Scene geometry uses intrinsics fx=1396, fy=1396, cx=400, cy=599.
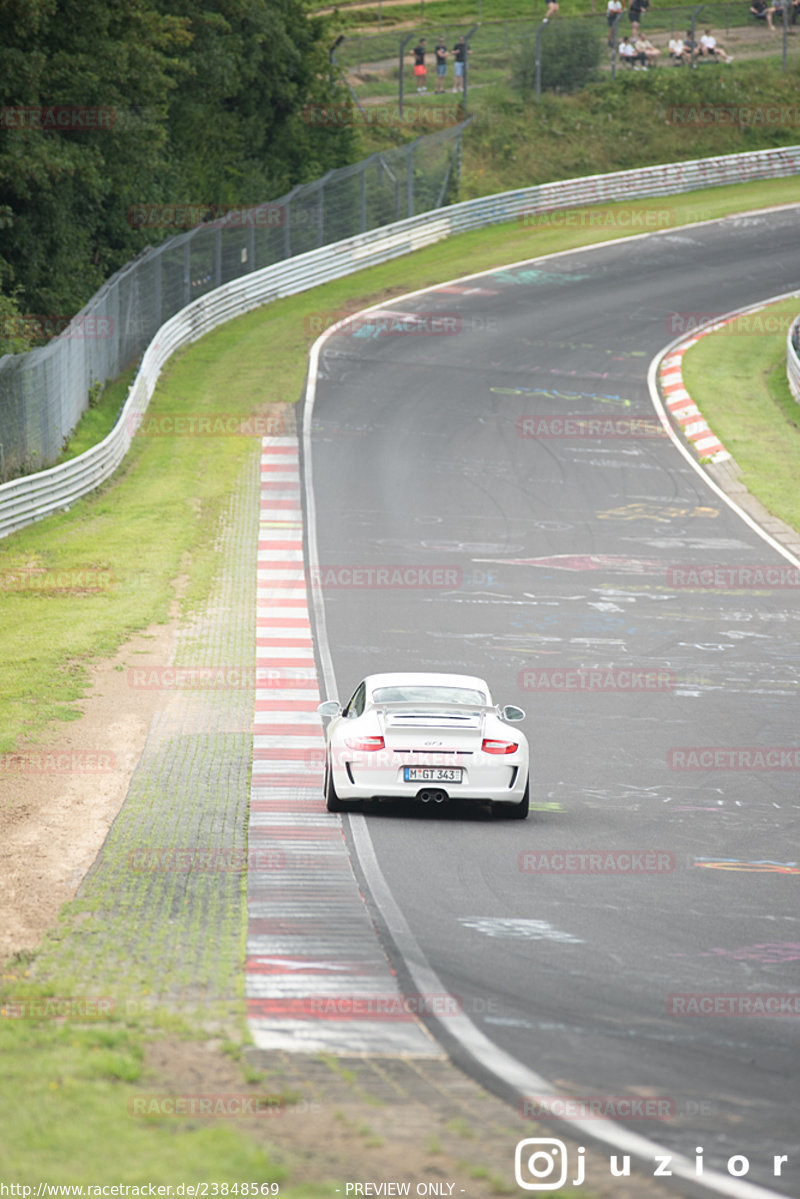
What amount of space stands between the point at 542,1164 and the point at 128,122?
3806cm

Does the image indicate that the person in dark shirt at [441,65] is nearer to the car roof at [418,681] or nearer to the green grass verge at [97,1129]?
the car roof at [418,681]

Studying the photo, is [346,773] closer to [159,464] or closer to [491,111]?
[159,464]

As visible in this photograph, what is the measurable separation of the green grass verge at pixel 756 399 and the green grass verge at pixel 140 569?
10.3 metres

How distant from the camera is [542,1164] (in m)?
5.78

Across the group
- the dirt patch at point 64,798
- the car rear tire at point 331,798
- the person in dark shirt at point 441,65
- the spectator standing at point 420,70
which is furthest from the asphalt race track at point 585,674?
the person in dark shirt at point 441,65

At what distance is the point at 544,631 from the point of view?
20453 millimetres

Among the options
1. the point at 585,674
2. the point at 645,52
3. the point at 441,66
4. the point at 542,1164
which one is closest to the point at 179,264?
the point at 585,674

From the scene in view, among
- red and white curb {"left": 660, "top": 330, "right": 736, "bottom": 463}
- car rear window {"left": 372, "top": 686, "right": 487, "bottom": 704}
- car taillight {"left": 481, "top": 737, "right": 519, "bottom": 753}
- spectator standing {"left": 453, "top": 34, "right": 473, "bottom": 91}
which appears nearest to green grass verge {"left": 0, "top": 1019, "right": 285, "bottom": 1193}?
car taillight {"left": 481, "top": 737, "right": 519, "bottom": 753}

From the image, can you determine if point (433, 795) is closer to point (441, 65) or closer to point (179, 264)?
point (179, 264)

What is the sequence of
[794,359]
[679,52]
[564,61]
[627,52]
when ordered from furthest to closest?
[679,52] < [627,52] < [564,61] < [794,359]

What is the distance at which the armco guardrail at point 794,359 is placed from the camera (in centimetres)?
3688

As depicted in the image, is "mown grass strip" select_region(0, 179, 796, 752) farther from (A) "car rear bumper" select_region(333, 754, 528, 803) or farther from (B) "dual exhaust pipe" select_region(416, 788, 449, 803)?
(B) "dual exhaust pipe" select_region(416, 788, 449, 803)

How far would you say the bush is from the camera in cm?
6234

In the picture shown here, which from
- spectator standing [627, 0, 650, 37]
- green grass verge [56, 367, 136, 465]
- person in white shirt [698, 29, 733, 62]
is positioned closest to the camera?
green grass verge [56, 367, 136, 465]
